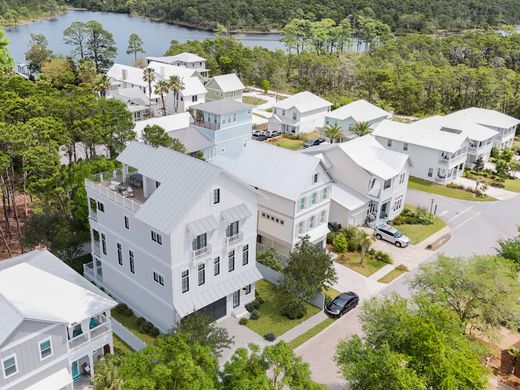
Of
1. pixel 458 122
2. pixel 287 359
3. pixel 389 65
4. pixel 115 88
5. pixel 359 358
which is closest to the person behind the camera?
pixel 287 359

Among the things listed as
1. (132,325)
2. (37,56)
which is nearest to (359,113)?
(132,325)

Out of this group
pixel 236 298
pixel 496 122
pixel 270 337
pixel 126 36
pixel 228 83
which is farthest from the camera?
pixel 126 36

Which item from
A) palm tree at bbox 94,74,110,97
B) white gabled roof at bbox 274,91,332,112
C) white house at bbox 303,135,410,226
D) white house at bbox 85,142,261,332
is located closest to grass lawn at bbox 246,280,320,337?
white house at bbox 85,142,261,332

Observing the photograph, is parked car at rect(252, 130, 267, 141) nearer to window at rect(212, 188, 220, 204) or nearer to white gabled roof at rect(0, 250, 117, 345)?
window at rect(212, 188, 220, 204)

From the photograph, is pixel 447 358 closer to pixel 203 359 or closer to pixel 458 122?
pixel 203 359

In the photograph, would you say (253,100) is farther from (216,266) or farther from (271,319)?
(216,266)

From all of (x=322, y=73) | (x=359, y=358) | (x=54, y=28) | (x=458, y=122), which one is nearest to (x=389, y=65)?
(x=322, y=73)

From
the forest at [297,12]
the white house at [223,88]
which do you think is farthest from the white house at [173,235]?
the forest at [297,12]
